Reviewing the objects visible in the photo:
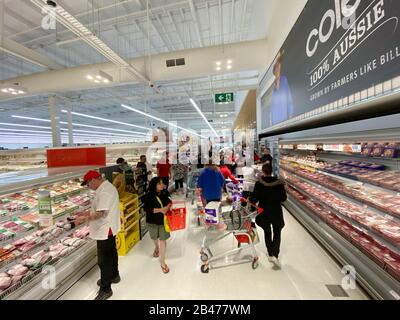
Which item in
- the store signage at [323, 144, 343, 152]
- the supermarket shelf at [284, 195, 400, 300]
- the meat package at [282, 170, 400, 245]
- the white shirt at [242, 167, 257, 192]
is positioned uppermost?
the store signage at [323, 144, 343, 152]

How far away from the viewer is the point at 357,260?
273cm

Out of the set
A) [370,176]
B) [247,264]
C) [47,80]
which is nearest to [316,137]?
[370,176]

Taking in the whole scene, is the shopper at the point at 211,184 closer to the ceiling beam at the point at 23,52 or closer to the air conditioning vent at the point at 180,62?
the air conditioning vent at the point at 180,62

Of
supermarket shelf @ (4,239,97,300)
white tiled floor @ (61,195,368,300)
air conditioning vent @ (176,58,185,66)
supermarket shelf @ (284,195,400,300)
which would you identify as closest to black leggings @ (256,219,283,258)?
white tiled floor @ (61,195,368,300)

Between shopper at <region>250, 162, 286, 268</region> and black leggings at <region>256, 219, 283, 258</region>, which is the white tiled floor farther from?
shopper at <region>250, 162, 286, 268</region>

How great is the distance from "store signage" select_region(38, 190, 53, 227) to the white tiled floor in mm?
1027

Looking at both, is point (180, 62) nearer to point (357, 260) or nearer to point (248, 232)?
point (248, 232)

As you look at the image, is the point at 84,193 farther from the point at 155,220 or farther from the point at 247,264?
the point at 247,264

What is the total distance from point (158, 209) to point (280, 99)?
187 inches

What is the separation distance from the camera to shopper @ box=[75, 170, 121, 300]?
2482 mm

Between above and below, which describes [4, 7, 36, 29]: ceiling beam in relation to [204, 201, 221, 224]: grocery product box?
above

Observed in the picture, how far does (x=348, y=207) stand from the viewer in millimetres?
3242

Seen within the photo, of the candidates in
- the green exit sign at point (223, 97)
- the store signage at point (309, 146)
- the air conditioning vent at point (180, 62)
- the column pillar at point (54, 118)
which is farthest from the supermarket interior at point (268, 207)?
the column pillar at point (54, 118)

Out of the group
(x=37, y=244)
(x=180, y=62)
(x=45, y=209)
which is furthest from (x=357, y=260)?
(x=180, y=62)
